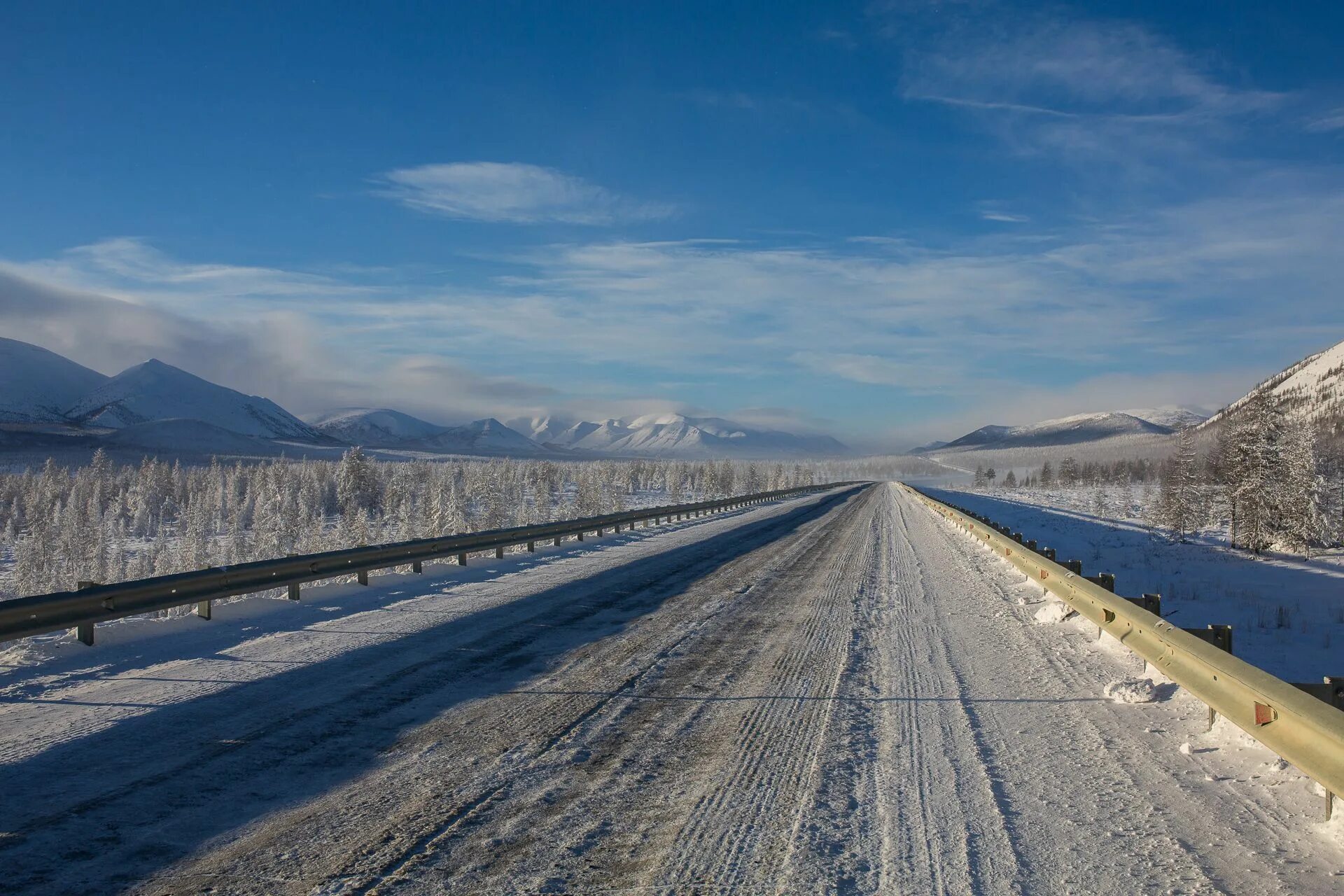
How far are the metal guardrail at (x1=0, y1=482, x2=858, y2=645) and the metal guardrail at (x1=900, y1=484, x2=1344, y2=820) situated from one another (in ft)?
30.5

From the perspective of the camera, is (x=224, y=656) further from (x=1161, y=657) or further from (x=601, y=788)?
(x=1161, y=657)

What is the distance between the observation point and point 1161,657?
21.2ft

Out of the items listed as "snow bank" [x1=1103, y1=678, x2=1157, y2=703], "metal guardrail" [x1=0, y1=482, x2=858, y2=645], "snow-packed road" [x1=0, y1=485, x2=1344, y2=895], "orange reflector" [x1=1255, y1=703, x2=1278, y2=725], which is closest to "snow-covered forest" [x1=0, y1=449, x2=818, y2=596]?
"metal guardrail" [x1=0, y1=482, x2=858, y2=645]

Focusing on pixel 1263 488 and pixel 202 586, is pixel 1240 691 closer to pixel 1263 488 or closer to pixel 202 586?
pixel 202 586

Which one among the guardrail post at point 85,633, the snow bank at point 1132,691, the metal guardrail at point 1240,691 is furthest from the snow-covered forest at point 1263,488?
the guardrail post at point 85,633

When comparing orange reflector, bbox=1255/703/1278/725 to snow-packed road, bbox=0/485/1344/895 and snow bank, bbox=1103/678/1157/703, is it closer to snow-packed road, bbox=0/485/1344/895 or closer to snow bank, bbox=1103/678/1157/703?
snow-packed road, bbox=0/485/1344/895

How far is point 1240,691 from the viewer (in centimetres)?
492

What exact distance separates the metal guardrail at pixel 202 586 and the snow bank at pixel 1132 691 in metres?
9.16

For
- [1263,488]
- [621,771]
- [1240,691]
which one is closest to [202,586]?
[621,771]

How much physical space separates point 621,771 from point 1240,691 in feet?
12.6

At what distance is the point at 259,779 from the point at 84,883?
4.06ft

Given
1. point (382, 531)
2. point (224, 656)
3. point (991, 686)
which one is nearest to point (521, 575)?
point (224, 656)

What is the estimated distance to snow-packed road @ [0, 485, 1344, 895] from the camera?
3566 millimetres

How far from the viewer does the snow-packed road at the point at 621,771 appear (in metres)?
3.57
